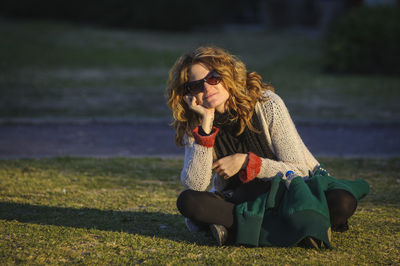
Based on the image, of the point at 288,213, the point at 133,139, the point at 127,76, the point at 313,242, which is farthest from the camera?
the point at 127,76

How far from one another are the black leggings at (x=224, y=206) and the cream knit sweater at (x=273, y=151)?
12 cm

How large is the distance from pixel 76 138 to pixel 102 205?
3277mm

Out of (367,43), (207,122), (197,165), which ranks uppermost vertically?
(367,43)

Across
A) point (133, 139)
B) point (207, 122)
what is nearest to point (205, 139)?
point (207, 122)

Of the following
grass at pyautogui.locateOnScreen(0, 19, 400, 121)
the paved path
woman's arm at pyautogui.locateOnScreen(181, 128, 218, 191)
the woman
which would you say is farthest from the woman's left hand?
the paved path

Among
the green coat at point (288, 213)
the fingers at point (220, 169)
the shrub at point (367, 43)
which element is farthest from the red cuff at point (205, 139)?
the shrub at point (367, 43)

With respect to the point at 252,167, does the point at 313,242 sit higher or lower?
lower

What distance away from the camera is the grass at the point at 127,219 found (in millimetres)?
3477

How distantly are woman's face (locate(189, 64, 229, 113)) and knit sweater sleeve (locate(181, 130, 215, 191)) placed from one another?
0.26 metres

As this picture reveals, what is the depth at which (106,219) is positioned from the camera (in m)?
4.35

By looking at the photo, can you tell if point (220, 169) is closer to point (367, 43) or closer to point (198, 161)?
point (198, 161)

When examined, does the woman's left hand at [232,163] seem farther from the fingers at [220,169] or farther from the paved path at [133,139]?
the paved path at [133,139]

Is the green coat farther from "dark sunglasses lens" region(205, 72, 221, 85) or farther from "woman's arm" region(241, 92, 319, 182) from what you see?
"dark sunglasses lens" region(205, 72, 221, 85)

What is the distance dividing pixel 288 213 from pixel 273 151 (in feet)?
1.69
